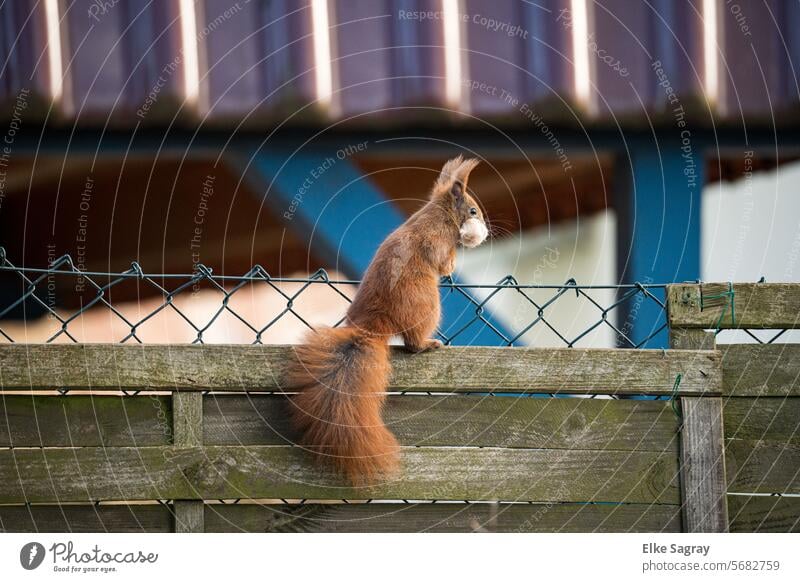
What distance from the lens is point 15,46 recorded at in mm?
2066

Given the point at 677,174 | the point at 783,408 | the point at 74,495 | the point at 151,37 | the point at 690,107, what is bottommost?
the point at 74,495

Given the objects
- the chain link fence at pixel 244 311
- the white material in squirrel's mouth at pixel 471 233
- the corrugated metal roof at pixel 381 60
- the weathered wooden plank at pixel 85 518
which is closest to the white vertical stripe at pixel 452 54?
the corrugated metal roof at pixel 381 60

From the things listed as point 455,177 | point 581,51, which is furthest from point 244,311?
point 455,177

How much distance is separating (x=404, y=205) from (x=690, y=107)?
844 millimetres

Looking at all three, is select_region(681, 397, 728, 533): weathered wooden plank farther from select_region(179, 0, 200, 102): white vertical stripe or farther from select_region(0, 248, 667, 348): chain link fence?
select_region(179, 0, 200, 102): white vertical stripe

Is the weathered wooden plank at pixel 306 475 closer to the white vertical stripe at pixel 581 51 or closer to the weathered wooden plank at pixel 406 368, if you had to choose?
the weathered wooden plank at pixel 406 368

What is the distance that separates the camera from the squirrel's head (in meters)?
1.45

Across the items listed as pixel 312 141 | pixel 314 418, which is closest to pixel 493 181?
pixel 312 141

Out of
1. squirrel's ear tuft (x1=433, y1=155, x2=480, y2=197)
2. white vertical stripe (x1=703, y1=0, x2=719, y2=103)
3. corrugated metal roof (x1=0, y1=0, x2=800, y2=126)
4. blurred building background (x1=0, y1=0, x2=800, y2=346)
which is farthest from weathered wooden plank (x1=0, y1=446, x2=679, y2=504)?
white vertical stripe (x1=703, y1=0, x2=719, y2=103)

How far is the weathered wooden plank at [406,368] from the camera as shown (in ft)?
3.98

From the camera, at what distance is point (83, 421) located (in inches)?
48.3

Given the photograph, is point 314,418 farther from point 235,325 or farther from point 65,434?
point 235,325

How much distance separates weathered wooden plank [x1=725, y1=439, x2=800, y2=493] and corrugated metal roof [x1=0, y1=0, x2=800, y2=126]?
3.56 ft
